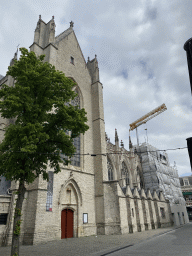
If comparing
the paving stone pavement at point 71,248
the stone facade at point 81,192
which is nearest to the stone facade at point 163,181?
the stone facade at point 81,192

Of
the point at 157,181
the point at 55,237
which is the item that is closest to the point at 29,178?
the point at 55,237

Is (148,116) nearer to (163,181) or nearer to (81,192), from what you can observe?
(163,181)

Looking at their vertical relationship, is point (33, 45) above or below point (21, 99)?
above

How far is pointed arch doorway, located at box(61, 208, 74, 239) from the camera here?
49.8ft

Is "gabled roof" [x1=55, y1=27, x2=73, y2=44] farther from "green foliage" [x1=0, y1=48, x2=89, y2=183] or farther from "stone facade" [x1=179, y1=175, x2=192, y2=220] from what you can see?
"stone facade" [x1=179, y1=175, x2=192, y2=220]

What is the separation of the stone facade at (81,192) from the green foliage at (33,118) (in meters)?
5.48

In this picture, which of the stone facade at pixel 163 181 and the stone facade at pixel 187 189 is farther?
the stone facade at pixel 187 189

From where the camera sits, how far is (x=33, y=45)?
58.8ft

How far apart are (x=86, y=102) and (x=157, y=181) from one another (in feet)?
65.0

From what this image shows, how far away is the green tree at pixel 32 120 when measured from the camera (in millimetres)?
8016

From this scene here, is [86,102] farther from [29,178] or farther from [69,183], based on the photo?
[29,178]

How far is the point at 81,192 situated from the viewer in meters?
17.2

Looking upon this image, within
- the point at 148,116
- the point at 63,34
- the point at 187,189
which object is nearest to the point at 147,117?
the point at 148,116

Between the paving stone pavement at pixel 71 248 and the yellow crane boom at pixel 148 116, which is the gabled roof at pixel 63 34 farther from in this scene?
the yellow crane boom at pixel 148 116
